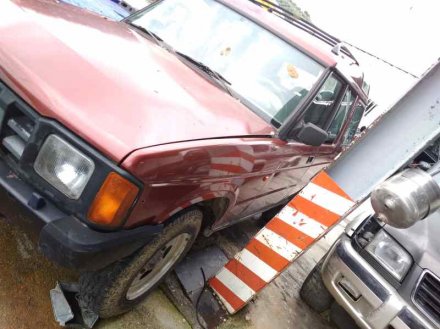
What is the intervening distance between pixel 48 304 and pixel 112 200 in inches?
42.4

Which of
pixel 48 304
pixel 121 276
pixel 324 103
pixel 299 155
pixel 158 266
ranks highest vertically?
pixel 324 103

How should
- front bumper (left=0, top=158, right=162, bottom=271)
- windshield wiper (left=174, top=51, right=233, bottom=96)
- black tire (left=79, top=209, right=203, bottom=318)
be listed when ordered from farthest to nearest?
windshield wiper (left=174, top=51, right=233, bottom=96) < black tire (left=79, top=209, right=203, bottom=318) < front bumper (left=0, top=158, right=162, bottom=271)

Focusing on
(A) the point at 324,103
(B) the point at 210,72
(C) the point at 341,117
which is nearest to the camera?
(B) the point at 210,72

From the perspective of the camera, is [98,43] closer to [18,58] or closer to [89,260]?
[18,58]

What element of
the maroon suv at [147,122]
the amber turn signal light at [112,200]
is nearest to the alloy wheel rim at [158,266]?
the maroon suv at [147,122]

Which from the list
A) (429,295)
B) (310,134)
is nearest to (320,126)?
(310,134)

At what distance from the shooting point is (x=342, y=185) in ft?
8.29

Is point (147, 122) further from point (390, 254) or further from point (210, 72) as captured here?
point (390, 254)

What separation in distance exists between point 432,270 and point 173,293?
1761mm

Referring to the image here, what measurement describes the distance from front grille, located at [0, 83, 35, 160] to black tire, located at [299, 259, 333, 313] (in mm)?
2420

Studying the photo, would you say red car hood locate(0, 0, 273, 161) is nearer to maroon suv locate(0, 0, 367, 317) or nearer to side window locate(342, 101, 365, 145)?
maroon suv locate(0, 0, 367, 317)

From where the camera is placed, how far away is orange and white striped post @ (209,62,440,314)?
237 centimetres

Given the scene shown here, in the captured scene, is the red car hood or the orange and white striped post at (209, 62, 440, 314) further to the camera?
the orange and white striped post at (209, 62, 440, 314)

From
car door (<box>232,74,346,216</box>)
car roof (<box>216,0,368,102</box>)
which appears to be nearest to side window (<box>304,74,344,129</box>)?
car door (<box>232,74,346,216</box>)
